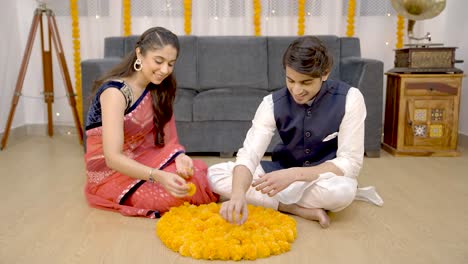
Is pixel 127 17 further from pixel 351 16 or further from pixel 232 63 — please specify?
pixel 351 16

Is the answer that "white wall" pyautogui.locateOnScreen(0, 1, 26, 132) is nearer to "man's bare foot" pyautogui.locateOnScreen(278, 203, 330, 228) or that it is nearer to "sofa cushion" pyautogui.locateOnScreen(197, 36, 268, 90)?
"sofa cushion" pyautogui.locateOnScreen(197, 36, 268, 90)

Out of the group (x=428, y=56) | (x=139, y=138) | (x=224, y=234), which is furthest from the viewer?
(x=428, y=56)

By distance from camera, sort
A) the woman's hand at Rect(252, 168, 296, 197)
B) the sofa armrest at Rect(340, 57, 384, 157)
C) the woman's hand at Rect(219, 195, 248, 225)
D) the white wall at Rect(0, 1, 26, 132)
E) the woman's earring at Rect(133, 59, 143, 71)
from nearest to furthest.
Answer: the woman's hand at Rect(219, 195, 248, 225) < the woman's hand at Rect(252, 168, 296, 197) < the woman's earring at Rect(133, 59, 143, 71) < the sofa armrest at Rect(340, 57, 384, 157) < the white wall at Rect(0, 1, 26, 132)

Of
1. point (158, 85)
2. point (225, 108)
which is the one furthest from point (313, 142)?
point (225, 108)

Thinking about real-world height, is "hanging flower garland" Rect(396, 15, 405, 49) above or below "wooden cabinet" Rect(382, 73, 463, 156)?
above

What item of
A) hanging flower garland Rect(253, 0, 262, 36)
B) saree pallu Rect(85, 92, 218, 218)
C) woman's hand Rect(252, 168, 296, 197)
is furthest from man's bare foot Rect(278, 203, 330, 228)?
hanging flower garland Rect(253, 0, 262, 36)

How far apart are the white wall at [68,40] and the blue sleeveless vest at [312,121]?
2.23m

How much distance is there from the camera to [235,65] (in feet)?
11.5

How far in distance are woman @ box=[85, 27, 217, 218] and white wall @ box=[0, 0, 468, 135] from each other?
2.06 metres

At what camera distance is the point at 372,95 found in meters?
3.10

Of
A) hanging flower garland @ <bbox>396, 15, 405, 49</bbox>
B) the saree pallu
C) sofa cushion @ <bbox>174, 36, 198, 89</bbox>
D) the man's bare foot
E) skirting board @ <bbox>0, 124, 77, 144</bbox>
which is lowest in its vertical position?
skirting board @ <bbox>0, 124, 77, 144</bbox>

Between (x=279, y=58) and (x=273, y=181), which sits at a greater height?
(x=279, y=58)

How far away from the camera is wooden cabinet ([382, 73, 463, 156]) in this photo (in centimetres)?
315

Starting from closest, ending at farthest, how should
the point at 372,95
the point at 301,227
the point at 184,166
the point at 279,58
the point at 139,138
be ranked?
the point at 301,227 < the point at 184,166 < the point at 139,138 < the point at 372,95 < the point at 279,58
